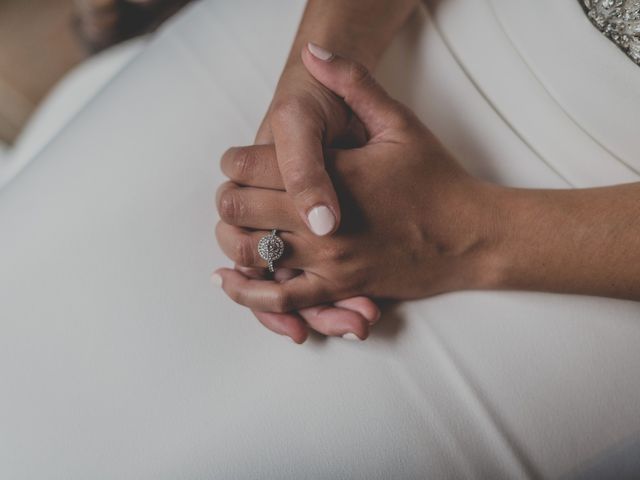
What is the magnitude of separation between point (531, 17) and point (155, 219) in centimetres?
54

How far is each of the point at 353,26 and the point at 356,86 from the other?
17 centimetres

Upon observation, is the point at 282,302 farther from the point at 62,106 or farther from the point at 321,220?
the point at 62,106

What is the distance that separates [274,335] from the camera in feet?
2.02

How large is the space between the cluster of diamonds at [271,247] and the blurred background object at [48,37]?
1121 millimetres

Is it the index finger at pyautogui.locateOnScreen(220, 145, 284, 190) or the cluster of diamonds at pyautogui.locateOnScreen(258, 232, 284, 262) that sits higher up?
the index finger at pyautogui.locateOnScreen(220, 145, 284, 190)

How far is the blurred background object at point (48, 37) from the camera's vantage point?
4.89 feet

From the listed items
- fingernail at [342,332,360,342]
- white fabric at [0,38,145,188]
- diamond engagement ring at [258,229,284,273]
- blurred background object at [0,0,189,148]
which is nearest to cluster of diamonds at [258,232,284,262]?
diamond engagement ring at [258,229,284,273]

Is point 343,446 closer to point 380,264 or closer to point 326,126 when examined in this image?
point 380,264

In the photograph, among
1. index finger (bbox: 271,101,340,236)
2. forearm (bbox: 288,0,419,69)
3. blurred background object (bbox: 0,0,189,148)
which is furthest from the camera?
blurred background object (bbox: 0,0,189,148)

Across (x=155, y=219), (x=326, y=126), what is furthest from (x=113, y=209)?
(x=326, y=126)

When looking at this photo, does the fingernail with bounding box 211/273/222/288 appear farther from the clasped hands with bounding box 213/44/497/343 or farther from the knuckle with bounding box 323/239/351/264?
the knuckle with bounding box 323/239/351/264

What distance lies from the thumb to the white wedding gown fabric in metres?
0.13

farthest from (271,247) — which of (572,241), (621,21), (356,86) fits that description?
(621,21)

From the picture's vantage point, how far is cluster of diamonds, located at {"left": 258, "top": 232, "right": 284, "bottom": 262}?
1.97 ft
